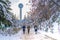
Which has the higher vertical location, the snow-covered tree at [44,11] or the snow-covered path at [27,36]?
the snow-covered tree at [44,11]

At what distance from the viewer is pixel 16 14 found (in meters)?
1.83

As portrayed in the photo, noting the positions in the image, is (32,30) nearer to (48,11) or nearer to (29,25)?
(29,25)

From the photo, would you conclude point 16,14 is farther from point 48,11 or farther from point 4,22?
point 48,11

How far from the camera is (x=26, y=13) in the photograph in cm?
184

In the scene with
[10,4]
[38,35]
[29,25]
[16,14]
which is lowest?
[38,35]

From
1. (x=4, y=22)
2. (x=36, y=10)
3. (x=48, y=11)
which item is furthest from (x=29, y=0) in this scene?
(x=4, y=22)

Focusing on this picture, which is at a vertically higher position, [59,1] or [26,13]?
[59,1]

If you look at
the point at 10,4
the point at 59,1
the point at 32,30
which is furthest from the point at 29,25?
the point at 59,1

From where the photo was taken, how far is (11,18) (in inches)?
72.3

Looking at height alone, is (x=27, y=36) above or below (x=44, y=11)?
below

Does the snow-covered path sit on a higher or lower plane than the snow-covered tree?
lower

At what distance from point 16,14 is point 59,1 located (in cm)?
55

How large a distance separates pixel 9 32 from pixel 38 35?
348mm

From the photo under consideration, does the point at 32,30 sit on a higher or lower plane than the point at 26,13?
lower
